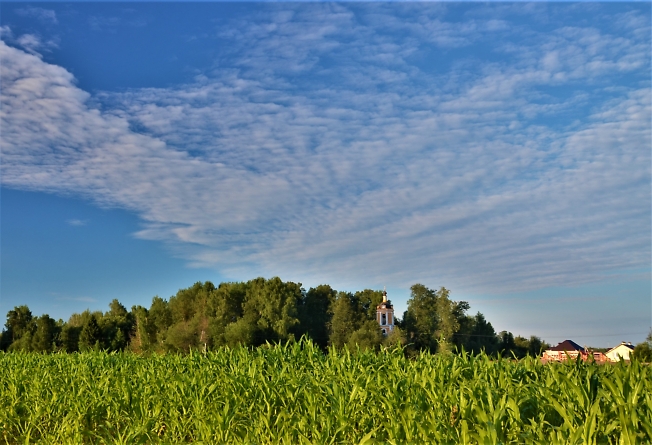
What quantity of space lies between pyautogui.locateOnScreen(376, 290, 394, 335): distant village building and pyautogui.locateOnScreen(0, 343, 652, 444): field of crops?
4361 cm

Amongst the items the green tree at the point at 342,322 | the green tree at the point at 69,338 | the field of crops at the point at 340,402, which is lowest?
the field of crops at the point at 340,402

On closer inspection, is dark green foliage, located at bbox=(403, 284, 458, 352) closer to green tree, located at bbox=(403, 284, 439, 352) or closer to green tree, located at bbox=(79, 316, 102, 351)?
green tree, located at bbox=(403, 284, 439, 352)

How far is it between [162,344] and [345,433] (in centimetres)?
4129

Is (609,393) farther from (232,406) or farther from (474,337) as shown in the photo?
(474,337)

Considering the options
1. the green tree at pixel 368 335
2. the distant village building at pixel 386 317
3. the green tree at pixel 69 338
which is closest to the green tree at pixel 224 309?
the green tree at pixel 368 335

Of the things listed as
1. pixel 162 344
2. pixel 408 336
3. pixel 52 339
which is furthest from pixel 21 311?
pixel 408 336

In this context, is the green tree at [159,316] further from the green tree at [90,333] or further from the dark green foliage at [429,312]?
A: the dark green foliage at [429,312]

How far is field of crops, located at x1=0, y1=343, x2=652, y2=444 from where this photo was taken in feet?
8.98

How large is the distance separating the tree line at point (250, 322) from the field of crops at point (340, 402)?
3308 cm

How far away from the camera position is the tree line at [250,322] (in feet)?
135

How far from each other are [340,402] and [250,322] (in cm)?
4099

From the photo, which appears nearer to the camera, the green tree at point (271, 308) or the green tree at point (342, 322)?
the green tree at point (271, 308)

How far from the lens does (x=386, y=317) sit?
160ft

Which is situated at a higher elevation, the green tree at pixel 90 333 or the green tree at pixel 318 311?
the green tree at pixel 318 311
